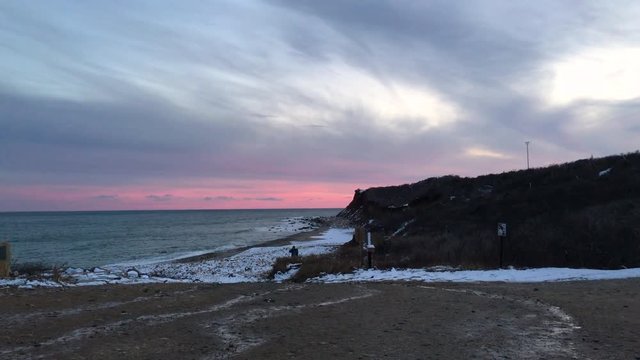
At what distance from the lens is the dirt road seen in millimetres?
7477

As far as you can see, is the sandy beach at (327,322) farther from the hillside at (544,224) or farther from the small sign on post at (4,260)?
the hillside at (544,224)

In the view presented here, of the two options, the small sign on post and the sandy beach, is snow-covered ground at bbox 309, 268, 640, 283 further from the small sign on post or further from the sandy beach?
the small sign on post

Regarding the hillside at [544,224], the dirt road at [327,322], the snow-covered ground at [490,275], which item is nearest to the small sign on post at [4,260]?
the dirt road at [327,322]

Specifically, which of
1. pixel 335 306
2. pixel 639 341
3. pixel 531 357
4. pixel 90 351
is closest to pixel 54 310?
pixel 90 351

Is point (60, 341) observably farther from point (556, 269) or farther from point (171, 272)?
point (171, 272)

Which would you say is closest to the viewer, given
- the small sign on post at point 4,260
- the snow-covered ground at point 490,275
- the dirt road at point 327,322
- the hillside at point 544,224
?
the dirt road at point 327,322

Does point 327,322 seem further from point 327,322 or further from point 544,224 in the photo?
point 544,224

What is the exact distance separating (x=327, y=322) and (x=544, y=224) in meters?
16.8

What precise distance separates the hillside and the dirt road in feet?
17.3

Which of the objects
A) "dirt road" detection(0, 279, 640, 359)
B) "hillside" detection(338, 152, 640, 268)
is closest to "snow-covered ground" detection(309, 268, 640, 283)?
"dirt road" detection(0, 279, 640, 359)

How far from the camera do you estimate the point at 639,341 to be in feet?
25.7

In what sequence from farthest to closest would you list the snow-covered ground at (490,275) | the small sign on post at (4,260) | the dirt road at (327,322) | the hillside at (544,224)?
the hillside at (544,224) < the small sign on post at (4,260) < the snow-covered ground at (490,275) < the dirt road at (327,322)

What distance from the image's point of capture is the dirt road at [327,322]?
24.5ft

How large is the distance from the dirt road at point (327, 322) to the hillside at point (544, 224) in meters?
5.27
